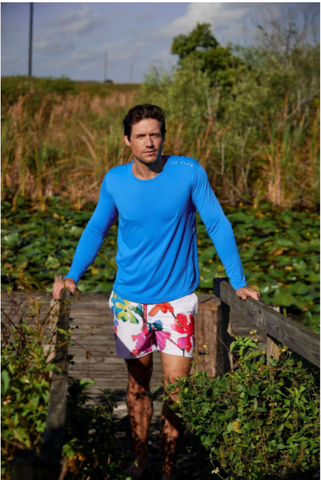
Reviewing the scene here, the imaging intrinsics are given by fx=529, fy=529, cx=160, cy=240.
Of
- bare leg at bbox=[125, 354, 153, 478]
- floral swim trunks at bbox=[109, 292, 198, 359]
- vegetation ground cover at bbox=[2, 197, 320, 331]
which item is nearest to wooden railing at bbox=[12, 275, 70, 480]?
floral swim trunks at bbox=[109, 292, 198, 359]

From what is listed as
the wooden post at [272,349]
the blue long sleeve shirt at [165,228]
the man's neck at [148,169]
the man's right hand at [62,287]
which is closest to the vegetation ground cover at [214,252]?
the man's right hand at [62,287]

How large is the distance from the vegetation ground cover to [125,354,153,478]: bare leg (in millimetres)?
2552

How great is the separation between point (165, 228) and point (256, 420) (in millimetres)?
938

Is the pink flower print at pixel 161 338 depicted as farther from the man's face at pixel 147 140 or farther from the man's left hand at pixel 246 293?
the man's face at pixel 147 140

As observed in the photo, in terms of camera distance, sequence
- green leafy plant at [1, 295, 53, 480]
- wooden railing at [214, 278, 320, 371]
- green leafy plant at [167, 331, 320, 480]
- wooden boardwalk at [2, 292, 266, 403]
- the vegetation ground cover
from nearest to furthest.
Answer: green leafy plant at [1, 295, 53, 480]
wooden railing at [214, 278, 320, 371]
green leafy plant at [167, 331, 320, 480]
wooden boardwalk at [2, 292, 266, 403]
the vegetation ground cover

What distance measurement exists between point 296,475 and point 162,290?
979mm

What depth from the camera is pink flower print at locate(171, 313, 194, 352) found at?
2.53 m

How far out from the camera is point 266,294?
5684 mm

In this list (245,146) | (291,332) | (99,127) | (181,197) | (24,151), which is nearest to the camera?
(291,332)

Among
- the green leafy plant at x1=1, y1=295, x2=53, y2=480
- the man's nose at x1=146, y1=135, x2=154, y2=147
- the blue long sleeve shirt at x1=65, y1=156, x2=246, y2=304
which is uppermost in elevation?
the man's nose at x1=146, y1=135, x2=154, y2=147

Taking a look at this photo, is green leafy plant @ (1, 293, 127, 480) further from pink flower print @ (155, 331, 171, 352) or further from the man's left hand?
the man's left hand

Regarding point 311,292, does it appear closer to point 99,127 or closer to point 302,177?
point 302,177

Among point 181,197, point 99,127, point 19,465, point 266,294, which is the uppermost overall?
point 99,127

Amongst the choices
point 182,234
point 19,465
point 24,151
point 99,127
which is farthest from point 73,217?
point 19,465
